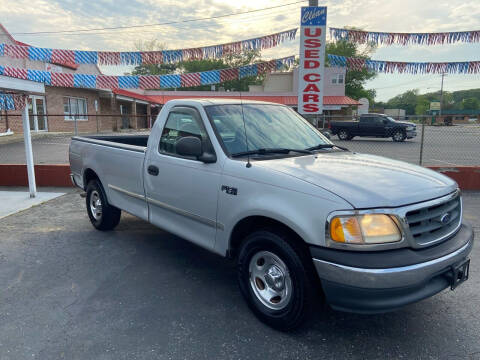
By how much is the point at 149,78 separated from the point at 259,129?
10.3m

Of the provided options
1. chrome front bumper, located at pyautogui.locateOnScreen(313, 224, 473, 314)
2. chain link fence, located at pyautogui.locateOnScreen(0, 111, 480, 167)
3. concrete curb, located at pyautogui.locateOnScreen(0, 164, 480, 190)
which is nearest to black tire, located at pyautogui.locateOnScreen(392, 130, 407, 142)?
chain link fence, located at pyautogui.locateOnScreen(0, 111, 480, 167)

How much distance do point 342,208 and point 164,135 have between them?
2369 millimetres

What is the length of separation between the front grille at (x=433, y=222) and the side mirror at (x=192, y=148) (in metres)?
1.69

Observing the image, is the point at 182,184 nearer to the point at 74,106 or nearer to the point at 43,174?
the point at 43,174

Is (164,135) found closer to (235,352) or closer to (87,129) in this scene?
(235,352)

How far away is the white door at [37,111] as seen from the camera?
67.6 ft

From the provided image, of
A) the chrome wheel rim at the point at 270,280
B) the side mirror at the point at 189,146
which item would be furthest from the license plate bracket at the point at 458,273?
the side mirror at the point at 189,146

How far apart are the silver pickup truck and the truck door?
0.05 ft

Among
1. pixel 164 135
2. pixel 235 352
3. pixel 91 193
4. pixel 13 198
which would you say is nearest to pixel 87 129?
pixel 13 198

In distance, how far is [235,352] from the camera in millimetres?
2656

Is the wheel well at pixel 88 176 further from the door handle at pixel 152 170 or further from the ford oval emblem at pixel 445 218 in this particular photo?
the ford oval emblem at pixel 445 218

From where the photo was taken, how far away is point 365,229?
236cm

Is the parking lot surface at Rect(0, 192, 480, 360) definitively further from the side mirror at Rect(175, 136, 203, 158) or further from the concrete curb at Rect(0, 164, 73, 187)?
the concrete curb at Rect(0, 164, 73, 187)

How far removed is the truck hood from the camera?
2432 millimetres
